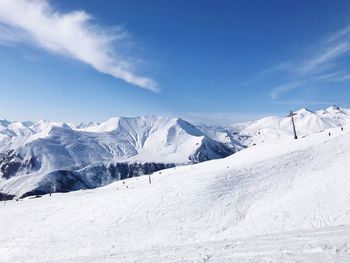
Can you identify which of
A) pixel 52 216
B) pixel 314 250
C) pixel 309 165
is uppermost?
pixel 309 165

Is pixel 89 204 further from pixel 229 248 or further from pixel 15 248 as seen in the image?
pixel 229 248

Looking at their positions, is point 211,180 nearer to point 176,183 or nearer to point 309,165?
point 176,183

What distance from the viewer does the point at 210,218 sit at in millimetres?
34438

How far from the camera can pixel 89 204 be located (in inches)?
1783

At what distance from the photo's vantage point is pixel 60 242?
34406 mm

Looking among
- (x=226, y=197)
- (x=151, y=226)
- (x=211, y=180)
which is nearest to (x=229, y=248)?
(x=151, y=226)

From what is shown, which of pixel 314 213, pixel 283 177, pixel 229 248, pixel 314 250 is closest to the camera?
pixel 314 250

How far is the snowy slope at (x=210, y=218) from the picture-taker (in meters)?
21.7

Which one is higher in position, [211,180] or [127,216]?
[211,180]

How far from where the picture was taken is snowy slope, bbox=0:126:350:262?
2173 centimetres

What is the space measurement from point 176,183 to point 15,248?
18518 millimetres

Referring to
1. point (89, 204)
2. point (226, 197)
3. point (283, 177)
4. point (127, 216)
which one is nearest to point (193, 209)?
point (226, 197)

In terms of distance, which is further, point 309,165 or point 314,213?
point 309,165

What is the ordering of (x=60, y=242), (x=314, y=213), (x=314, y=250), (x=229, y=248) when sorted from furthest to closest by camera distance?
1. (x=60, y=242)
2. (x=314, y=213)
3. (x=229, y=248)
4. (x=314, y=250)
